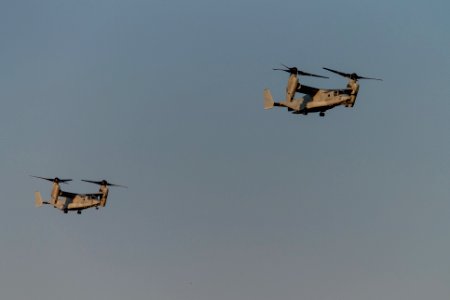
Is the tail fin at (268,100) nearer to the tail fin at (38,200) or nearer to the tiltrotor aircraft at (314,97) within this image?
the tiltrotor aircraft at (314,97)

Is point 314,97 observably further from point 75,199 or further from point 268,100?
point 75,199

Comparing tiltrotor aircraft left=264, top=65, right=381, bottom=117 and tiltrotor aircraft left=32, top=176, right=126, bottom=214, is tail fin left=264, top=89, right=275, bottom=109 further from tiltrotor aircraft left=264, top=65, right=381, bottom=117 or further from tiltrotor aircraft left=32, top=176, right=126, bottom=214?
tiltrotor aircraft left=32, top=176, right=126, bottom=214

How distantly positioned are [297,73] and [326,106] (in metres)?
8.30

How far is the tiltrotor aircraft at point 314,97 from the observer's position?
359 feet

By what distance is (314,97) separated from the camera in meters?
116

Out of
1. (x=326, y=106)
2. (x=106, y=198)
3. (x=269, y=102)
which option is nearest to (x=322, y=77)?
(x=326, y=106)

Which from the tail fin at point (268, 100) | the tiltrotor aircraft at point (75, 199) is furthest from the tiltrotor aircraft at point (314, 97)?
the tiltrotor aircraft at point (75, 199)

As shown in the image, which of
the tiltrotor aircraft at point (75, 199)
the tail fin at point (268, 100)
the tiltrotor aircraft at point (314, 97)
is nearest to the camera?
the tiltrotor aircraft at point (314, 97)

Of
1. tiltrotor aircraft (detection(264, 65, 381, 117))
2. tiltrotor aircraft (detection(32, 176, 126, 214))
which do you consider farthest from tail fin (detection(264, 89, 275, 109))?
tiltrotor aircraft (detection(32, 176, 126, 214))

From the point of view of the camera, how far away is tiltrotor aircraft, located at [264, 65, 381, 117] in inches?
4304

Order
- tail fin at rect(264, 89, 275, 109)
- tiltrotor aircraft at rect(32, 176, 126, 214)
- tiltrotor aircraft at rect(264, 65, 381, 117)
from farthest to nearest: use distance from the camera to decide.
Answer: tiltrotor aircraft at rect(32, 176, 126, 214) → tail fin at rect(264, 89, 275, 109) → tiltrotor aircraft at rect(264, 65, 381, 117)

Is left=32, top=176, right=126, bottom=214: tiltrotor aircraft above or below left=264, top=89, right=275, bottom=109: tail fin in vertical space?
below

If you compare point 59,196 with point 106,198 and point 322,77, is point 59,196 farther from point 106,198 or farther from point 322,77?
point 322,77

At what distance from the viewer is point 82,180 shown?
14850 cm
